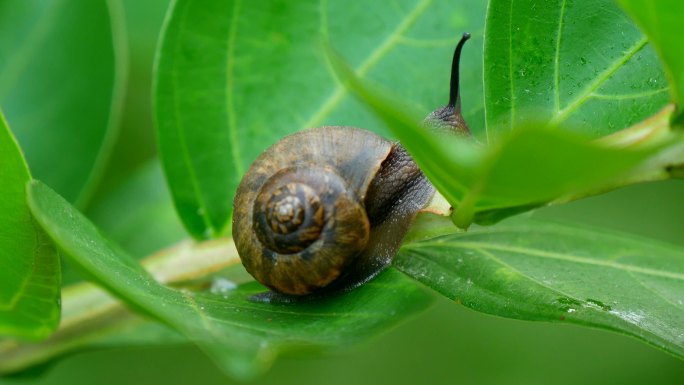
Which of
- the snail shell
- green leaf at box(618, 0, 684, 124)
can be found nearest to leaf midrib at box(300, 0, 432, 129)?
the snail shell

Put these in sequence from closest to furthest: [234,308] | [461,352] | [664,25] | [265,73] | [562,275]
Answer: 1. [664,25]
2. [234,308]
3. [562,275]
4. [265,73]
5. [461,352]

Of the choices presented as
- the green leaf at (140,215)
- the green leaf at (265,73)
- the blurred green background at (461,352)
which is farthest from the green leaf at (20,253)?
the blurred green background at (461,352)

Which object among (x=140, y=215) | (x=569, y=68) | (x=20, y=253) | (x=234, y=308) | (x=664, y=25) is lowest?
(x=140, y=215)

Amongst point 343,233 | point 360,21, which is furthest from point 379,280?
point 360,21

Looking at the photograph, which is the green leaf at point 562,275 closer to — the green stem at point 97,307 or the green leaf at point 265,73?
the green leaf at point 265,73

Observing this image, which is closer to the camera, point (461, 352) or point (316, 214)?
point (316, 214)

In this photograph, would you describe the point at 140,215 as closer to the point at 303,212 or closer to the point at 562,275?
the point at 303,212

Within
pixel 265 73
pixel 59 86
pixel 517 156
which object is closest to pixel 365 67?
pixel 265 73
